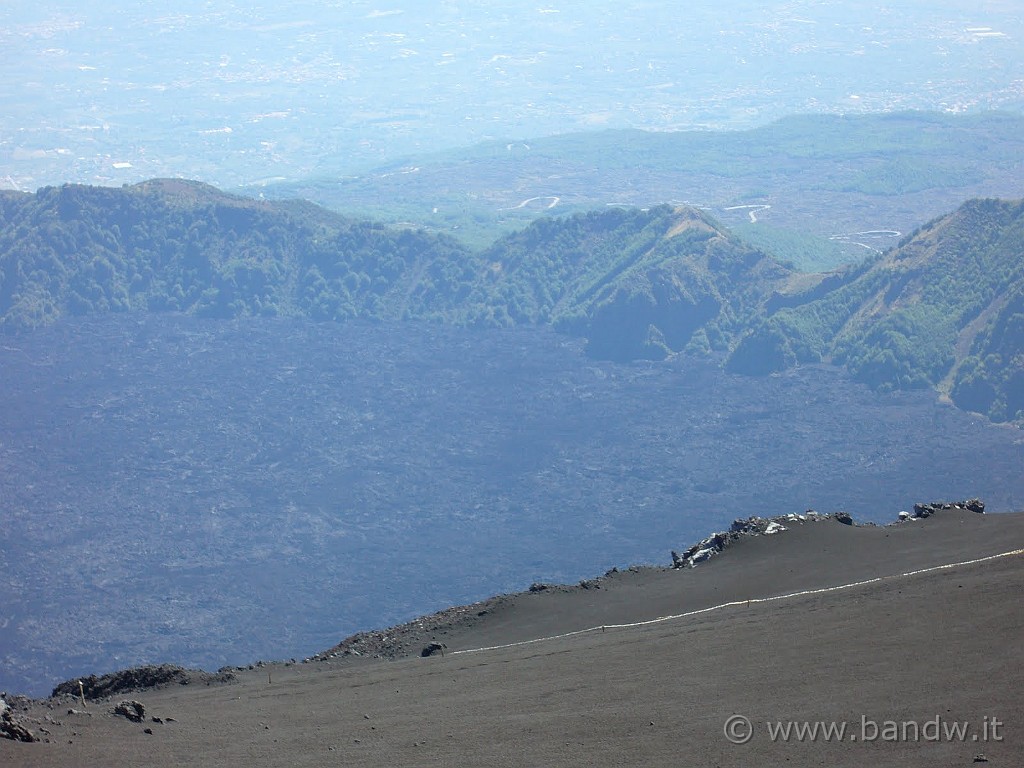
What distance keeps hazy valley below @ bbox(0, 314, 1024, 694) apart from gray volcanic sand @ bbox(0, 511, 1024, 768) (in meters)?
18.9

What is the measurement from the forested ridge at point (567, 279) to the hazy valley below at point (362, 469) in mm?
1695

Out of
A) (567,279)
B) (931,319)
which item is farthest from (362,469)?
(931,319)

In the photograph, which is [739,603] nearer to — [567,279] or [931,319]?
[931,319]

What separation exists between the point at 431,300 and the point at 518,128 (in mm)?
92524

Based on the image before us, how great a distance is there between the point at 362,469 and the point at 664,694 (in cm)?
3645

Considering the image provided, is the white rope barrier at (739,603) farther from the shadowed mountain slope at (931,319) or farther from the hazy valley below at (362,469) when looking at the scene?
the shadowed mountain slope at (931,319)

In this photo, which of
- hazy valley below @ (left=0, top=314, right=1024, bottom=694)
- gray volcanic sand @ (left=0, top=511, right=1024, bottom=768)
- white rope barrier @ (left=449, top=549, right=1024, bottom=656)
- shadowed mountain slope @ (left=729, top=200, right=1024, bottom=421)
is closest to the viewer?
gray volcanic sand @ (left=0, top=511, right=1024, bottom=768)

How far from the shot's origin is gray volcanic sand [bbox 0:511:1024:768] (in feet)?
42.5

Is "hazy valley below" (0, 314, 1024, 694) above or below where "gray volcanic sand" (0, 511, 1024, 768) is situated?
below

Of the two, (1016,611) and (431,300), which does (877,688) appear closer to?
(1016,611)

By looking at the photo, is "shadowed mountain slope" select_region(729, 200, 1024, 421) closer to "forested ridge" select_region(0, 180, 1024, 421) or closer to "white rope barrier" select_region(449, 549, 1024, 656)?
"forested ridge" select_region(0, 180, 1024, 421)

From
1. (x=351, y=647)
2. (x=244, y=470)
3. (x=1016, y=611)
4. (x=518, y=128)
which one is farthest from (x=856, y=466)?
(x=518, y=128)

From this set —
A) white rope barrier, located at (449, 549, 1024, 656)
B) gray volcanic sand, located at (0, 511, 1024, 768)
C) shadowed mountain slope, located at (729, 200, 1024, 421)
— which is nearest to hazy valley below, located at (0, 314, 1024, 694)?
shadowed mountain slope, located at (729, 200, 1024, 421)

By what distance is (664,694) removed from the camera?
14812 millimetres
